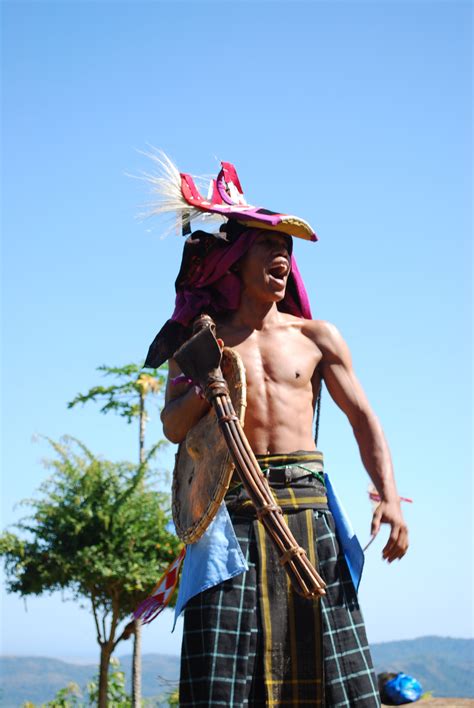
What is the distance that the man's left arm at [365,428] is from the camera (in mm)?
3920

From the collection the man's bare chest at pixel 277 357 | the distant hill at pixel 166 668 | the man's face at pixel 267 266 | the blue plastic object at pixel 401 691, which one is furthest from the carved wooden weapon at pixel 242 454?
the distant hill at pixel 166 668

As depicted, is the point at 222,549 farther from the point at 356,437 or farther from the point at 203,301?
the point at 203,301

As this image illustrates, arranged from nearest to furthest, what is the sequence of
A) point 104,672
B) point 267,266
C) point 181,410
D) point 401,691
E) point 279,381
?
point 181,410
point 279,381
point 267,266
point 401,691
point 104,672

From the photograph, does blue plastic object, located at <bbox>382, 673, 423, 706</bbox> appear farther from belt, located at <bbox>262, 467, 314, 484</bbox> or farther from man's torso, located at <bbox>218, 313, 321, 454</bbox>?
belt, located at <bbox>262, 467, 314, 484</bbox>

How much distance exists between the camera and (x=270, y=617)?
12.4 feet

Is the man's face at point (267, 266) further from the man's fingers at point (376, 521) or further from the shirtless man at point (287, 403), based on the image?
the man's fingers at point (376, 521)

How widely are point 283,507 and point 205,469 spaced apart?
0.37 metres

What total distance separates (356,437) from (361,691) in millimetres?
1093

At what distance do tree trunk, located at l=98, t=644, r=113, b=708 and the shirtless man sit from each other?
10.5 meters

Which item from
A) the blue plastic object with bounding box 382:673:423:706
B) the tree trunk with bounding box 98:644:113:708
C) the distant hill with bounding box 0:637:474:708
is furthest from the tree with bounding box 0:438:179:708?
the distant hill with bounding box 0:637:474:708

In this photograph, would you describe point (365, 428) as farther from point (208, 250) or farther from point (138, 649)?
point (138, 649)

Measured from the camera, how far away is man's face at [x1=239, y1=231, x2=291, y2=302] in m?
4.30

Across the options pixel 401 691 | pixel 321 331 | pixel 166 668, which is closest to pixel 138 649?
pixel 401 691

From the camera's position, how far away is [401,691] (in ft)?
32.1
